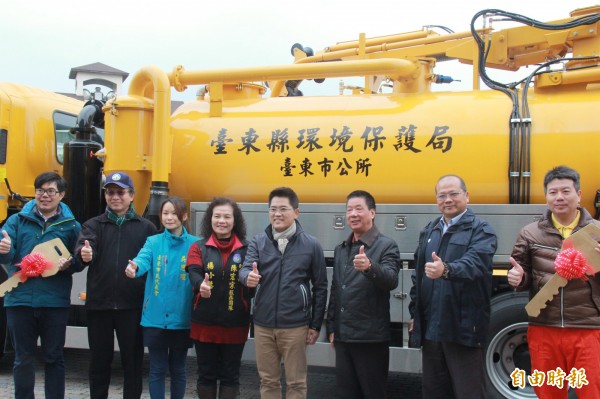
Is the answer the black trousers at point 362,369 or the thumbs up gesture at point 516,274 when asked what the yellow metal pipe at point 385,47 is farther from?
the black trousers at point 362,369

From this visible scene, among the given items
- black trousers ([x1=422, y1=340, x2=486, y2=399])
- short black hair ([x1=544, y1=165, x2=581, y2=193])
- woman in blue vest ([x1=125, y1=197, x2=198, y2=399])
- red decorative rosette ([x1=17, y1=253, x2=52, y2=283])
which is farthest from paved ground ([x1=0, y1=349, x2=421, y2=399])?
short black hair ([x1=544, y1=165, x2=581, y2=193])

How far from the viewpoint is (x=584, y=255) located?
3219 millimetres

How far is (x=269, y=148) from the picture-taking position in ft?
16.5

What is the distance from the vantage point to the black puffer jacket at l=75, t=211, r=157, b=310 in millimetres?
4227

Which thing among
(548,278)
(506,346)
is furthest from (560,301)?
(506,346)

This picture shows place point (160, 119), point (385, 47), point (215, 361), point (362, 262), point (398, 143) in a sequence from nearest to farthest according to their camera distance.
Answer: point (362, 262), point (215, 361), point (398, 143), point (160, 119), point (385, 47)

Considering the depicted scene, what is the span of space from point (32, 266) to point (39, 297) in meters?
0.23

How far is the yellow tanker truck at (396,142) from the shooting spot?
15.0 feet

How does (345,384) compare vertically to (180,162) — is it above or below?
below

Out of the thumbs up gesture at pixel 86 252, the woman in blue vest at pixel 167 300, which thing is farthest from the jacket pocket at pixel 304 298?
the thumbs up gesture at pixel 86 252

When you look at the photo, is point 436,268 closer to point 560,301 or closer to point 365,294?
point 365,294

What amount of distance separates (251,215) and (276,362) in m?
1.38

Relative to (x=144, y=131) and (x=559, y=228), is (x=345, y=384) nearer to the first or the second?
(x=559, y=228)

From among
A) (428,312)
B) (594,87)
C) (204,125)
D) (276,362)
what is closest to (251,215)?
(204,125)
